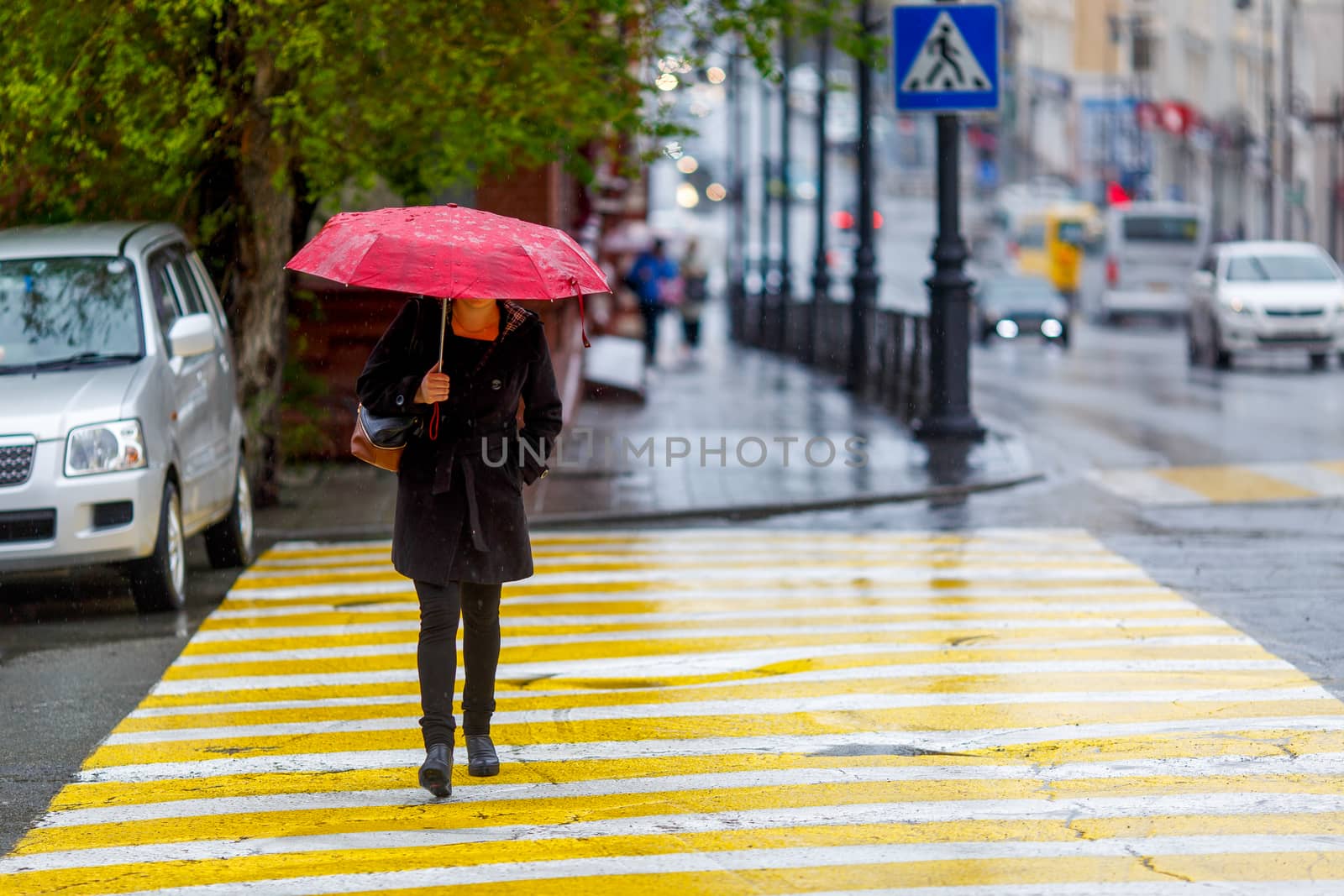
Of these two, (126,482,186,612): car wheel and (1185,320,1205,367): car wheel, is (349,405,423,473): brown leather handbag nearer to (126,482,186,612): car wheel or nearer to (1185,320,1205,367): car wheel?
(126,482,186,612): car wheel

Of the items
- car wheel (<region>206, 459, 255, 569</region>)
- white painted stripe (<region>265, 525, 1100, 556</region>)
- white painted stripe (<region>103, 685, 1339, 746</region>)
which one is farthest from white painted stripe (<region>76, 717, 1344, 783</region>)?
white painted stripe (<region>265, 525, 1100, 556</region>)

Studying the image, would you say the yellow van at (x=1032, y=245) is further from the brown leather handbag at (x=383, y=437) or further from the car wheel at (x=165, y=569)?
the brown leather handbag at (x=383, y=437)

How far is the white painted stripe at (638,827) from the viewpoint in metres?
6.02

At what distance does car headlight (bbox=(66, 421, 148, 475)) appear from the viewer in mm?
9930

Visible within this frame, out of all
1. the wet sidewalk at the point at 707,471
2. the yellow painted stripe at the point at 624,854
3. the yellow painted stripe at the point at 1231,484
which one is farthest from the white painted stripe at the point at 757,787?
the yellow painted stripe at the point at 1231,484

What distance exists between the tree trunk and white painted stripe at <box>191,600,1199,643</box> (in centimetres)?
412

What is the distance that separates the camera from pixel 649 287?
Result: 3325cm

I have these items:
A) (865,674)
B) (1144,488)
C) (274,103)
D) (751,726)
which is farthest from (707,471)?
(751,726)

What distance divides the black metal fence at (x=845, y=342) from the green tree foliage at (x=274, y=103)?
622cm

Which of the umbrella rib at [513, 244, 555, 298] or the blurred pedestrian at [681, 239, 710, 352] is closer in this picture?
the umbrella rib at [513, 244, 555, 298]

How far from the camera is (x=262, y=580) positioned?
1165 cm

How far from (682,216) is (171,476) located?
70.0m

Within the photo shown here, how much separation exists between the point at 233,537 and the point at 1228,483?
7422mm

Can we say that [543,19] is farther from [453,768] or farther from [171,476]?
[453,768]
